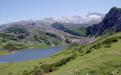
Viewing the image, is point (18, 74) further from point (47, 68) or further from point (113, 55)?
point (113, 55)

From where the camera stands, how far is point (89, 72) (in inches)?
1430

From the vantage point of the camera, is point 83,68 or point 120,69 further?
point 83,68

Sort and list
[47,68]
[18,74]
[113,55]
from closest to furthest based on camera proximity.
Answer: [113,55] → [47,68] → [18,74]

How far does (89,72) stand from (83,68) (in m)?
2.00

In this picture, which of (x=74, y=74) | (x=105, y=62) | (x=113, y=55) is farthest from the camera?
(x=113, y=55)

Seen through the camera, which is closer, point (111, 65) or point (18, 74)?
point (111, 65)

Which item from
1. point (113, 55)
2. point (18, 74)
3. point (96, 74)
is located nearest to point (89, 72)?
point (96, 74)

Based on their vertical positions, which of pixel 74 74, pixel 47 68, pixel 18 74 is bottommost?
pixel 18 74

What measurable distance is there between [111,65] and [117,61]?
1.44m

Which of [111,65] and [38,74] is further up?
[111,65]

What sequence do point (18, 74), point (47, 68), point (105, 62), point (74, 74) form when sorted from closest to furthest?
1. point (74, 74)
2. point (105, 62)
3. point (47, 68)
4. point (18, 74)

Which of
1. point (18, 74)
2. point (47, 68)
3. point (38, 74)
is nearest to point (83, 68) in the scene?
point (38, 74)

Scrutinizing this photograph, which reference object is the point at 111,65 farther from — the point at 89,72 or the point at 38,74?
the point at 38,74

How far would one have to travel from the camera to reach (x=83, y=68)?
38.2 metres
